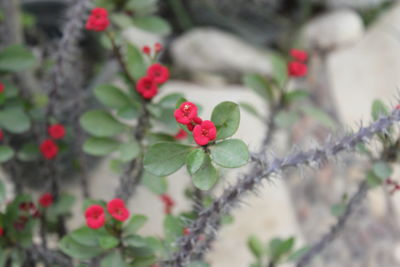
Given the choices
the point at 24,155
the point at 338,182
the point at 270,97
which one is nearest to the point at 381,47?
the point at 338,182

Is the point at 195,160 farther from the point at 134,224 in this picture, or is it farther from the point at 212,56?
Answer: the point at 212,56

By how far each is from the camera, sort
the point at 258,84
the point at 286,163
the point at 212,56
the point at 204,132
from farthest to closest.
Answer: the point at 212,56
the point at 258,84
the point at 286,163
the point at 204,132

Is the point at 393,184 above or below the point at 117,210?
above

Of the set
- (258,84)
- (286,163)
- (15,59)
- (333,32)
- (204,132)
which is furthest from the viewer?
(333,32)

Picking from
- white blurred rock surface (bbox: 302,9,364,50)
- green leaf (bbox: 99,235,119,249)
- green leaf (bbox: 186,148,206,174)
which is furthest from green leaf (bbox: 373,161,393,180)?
white blurred rock surface (bbox: 302,9,364,50)

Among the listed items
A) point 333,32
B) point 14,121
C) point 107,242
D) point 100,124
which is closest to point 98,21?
point 100,124

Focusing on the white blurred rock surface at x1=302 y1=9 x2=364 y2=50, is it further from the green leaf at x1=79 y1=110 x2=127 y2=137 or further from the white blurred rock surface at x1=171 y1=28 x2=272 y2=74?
the green leaf at x1=79 y1=110 x2=127 y2=137

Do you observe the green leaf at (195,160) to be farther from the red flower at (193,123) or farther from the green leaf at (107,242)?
the green leaf at (107,242)

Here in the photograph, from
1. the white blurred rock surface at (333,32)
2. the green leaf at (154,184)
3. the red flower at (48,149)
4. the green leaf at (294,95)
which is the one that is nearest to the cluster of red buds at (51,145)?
the red flower at (48,149)
